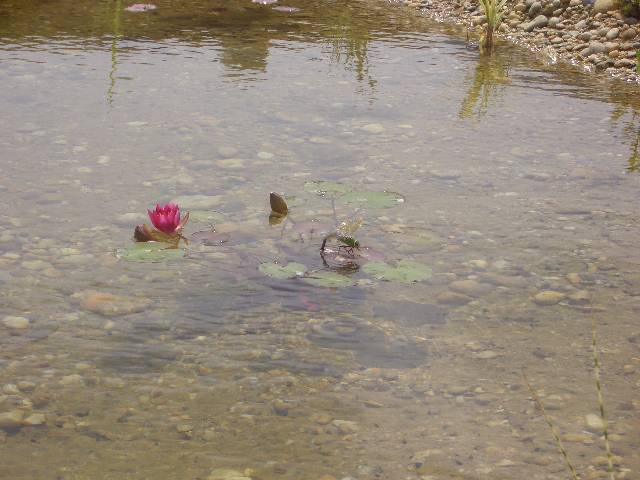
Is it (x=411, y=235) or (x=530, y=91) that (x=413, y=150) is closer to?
(x=411, y=235)

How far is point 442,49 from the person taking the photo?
618cm

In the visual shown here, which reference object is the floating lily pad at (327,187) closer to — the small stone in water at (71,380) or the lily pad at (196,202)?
the lily pad at (196,202)

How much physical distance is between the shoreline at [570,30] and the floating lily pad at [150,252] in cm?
381

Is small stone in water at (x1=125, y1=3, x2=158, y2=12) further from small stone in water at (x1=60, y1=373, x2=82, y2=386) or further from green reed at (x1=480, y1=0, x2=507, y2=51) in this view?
small stone in water at (x1=60, y1=373, x2=82, y2=386)

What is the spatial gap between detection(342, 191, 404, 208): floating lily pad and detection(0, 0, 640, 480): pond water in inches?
0.5

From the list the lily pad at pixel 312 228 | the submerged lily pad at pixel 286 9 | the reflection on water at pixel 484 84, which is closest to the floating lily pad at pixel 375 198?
the lily pad at pixel 312 228

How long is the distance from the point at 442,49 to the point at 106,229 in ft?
11.6

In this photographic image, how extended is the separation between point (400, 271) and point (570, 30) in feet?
14.1

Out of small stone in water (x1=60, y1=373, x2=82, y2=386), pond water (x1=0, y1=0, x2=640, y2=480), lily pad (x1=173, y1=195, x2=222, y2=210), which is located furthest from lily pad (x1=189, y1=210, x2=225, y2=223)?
small stone in water (x1=60, y1=373, x2=82, y2=386)

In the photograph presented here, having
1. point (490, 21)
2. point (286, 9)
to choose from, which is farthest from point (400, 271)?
point (286, 9)

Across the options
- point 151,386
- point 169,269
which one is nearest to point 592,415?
point 151,386

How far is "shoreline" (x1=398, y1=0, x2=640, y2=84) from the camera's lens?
603 cm

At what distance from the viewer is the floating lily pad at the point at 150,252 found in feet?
9.92

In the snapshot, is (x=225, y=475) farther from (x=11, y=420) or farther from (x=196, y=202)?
(x=196, y=202)
